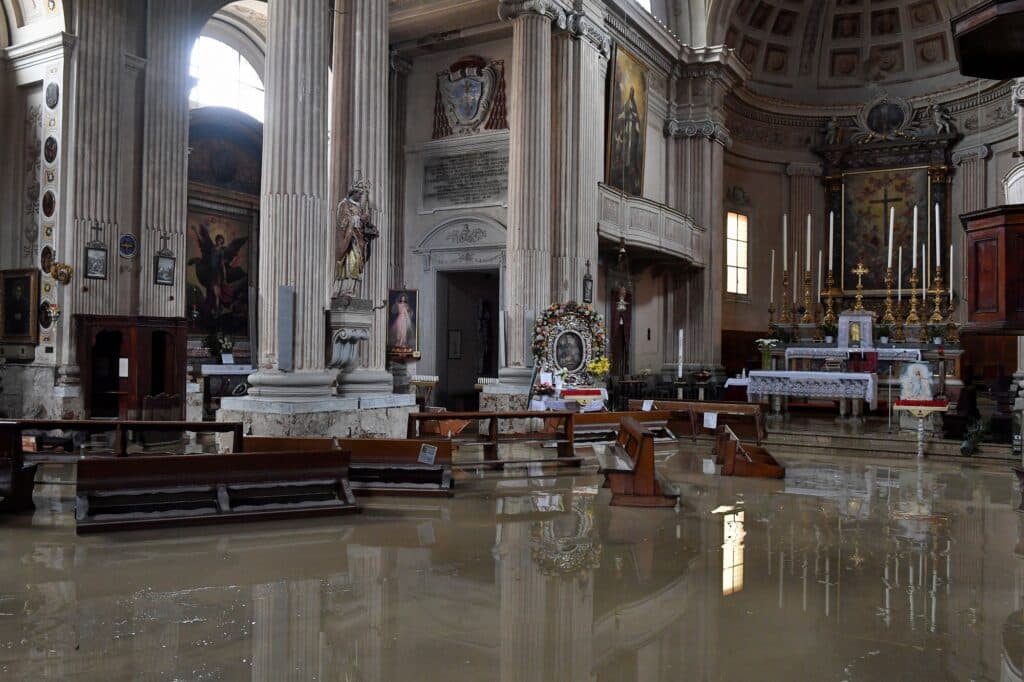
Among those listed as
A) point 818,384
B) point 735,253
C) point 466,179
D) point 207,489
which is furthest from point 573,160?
point 207,489

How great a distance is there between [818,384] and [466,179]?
8.16 metres

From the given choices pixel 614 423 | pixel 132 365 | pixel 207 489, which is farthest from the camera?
pixel 132 365

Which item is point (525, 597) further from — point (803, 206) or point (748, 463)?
point (803, 206)

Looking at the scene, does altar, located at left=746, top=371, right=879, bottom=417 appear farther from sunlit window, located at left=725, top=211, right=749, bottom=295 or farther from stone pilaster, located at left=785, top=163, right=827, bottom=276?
stone pilaster, located at left=785, top=163, right=827, bottom=276

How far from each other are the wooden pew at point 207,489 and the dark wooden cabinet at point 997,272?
640 cm

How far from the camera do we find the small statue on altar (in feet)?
33.7

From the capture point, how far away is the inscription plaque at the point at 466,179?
56.2 feet

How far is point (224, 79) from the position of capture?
20859mm

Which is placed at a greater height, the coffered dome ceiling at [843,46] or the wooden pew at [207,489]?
the coffered dome ceiling at [843,46]

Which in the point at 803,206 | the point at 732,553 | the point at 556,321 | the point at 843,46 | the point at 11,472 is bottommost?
→ the point at 732,553

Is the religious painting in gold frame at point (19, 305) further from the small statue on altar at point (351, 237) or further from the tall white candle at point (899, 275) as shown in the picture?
the tall white candle at point (899, 275)

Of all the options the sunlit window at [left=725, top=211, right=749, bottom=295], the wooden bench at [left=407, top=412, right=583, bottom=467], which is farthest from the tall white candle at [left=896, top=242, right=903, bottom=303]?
the wooden bench at [left=407, top=412, right=583, bottom=467]

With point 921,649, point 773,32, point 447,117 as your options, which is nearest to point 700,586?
point 921,649

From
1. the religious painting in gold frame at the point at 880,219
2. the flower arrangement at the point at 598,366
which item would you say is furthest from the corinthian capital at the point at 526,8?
the religious painting in gold frame at the point at 880,219
